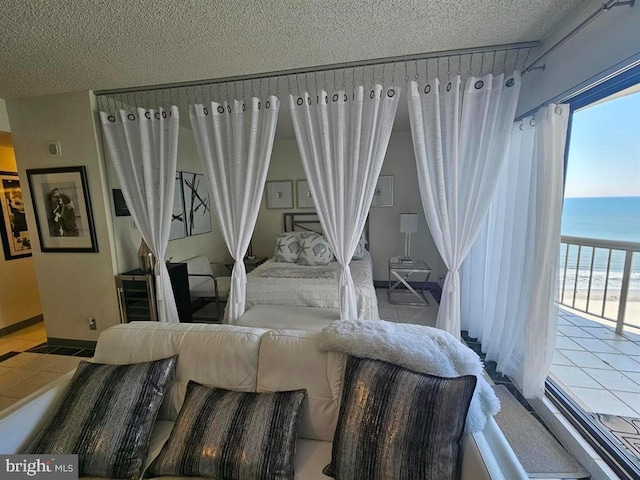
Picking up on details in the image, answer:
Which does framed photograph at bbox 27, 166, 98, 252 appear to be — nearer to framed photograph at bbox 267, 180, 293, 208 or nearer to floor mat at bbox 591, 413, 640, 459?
framed photograph at bbox 267, 180, 293, 208

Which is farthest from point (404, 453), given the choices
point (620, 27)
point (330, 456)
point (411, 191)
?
point (411, 191)

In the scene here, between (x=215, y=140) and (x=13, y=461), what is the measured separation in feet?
6.72

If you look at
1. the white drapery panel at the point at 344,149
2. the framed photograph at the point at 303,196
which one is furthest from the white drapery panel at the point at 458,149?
the framed photograph at the point at 303,196

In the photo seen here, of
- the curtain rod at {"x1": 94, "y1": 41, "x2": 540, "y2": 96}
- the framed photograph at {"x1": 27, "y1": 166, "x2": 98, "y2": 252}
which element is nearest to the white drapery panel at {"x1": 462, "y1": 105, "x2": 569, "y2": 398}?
the curtain rod at {"x1": 94, "y1": 41, "x2": 540, "y2": 96}

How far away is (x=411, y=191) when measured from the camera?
4.32 m

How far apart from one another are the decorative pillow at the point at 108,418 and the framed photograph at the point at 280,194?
137 inches

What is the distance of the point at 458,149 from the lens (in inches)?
74.1

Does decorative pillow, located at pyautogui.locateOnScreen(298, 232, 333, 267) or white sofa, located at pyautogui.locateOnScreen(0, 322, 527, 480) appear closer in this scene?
white sofa, located at pyautogui.locateOnScreen(0, 322, 527, 480)

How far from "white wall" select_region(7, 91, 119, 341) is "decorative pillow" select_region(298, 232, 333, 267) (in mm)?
2176

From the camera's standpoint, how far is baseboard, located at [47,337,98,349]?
2.87m

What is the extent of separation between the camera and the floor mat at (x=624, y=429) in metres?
1.47

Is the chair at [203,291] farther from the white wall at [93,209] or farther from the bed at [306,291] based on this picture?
the white wall at [93,209]

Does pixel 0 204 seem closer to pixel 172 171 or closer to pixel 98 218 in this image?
pixel 98 218

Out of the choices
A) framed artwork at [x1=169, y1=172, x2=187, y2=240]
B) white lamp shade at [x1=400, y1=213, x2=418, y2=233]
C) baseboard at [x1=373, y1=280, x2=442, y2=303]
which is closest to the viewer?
framed artwork at [x1=169, y1=172, x2=187, y2=240]
